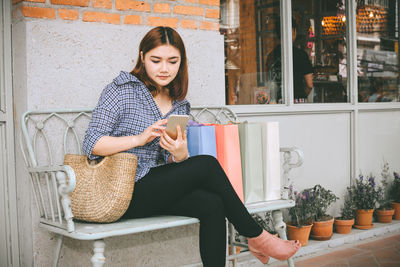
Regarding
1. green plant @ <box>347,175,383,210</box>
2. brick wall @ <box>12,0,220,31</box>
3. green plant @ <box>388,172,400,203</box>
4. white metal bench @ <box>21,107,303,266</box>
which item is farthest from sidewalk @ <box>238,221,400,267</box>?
brick wall @ <box>12,0,220,31</box>

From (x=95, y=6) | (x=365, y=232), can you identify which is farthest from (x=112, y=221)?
(x=365, y=232)

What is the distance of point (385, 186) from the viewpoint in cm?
492

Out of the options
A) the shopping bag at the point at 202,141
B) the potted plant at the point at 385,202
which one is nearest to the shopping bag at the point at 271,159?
the shopping bag at the point at 202,141

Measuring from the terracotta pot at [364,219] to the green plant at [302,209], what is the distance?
67cm

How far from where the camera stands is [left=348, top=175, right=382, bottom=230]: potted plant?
4387 millimetres

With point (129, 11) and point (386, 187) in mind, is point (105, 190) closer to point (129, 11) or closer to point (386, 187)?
point (129, 11)

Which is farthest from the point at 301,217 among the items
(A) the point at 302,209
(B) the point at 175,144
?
(B) the point at 175,144

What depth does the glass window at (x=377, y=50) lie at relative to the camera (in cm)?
497

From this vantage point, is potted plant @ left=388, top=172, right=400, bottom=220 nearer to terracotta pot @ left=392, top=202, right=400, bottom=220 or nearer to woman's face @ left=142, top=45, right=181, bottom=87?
terracotta pot @ left=392, top=202, right=400, bottom=220

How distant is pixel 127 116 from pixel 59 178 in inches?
23.9

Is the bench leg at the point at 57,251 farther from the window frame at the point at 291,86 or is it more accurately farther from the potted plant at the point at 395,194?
the potted plant at the point at 395,194

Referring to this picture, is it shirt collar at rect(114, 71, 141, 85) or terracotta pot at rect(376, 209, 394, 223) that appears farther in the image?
terracotta pot at rect(376, 209, 394, 223)

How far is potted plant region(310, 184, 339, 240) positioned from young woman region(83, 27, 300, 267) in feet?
4.37

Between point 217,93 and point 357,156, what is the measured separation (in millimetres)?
1865
